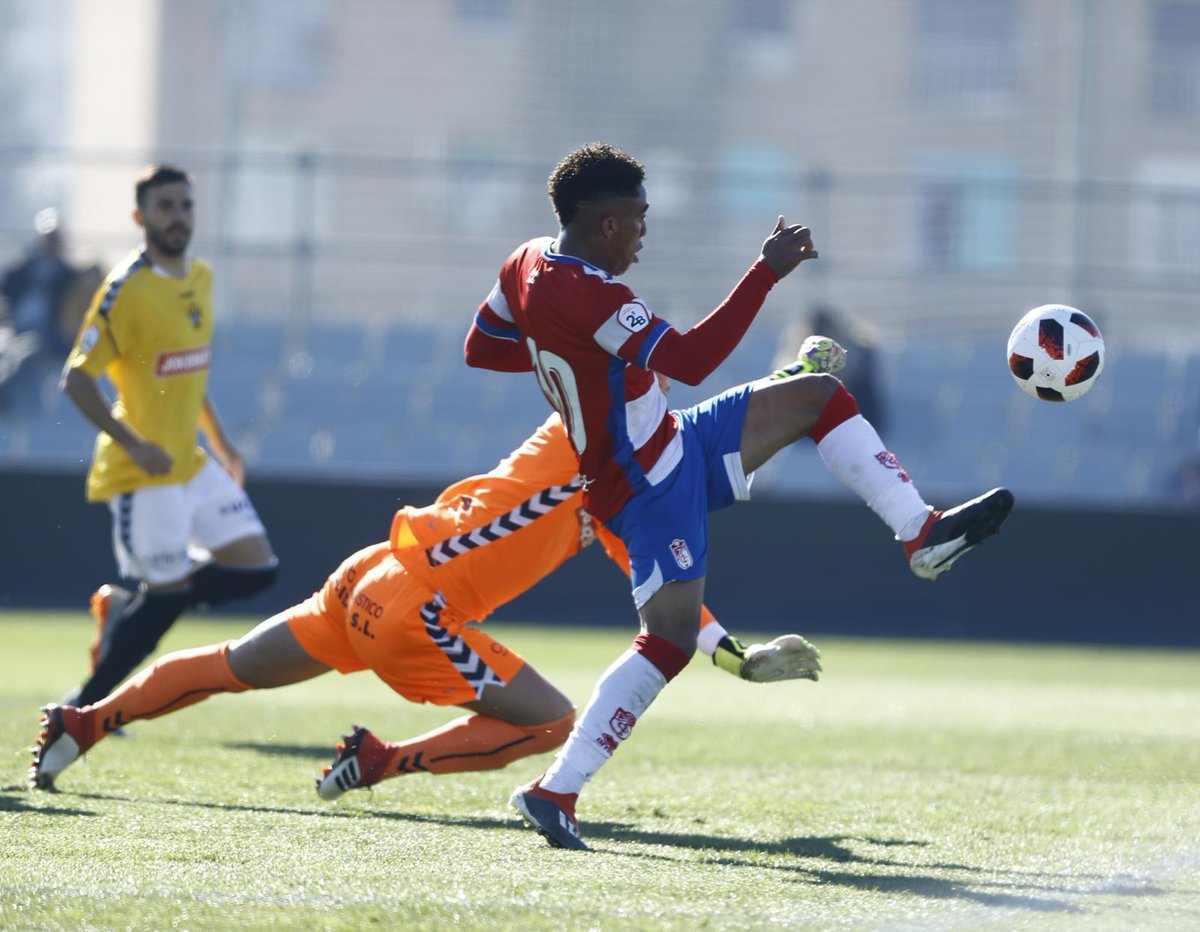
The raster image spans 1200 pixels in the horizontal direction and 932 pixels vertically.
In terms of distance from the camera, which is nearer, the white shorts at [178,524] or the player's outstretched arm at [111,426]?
the player's outstretched arm at [111,426]

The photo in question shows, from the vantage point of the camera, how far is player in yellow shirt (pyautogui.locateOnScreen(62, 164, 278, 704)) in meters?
6.96

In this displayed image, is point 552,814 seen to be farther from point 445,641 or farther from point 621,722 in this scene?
point 445,641

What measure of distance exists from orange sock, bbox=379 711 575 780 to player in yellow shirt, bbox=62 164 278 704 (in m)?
1.79

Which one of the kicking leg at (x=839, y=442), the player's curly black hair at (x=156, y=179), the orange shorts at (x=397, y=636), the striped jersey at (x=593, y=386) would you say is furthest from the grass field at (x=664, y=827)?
the player's curly black hair at (x=156, y=179)

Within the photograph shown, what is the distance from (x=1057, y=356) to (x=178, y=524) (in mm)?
3526

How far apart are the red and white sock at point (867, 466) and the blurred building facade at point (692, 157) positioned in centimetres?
1032

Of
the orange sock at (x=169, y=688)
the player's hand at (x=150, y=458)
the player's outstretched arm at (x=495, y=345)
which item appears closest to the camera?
the player's outstretched arm at (x=495, y=345)

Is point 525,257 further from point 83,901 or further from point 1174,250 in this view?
point 1174,250

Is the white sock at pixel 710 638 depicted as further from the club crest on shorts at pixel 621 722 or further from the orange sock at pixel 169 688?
the orange sock at pixel 169 688

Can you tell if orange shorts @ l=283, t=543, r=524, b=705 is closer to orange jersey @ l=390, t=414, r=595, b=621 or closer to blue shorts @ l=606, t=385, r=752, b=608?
orange jersey @ l=390, t=414, r=595, b=621

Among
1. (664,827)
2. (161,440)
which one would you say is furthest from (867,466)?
(161,440)

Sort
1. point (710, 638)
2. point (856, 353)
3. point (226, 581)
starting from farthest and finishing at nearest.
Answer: point (856, 353)
point (226, 581)
point (710, 638)

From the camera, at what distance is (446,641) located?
16.9 feet

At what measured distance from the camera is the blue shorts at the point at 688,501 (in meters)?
4.80
